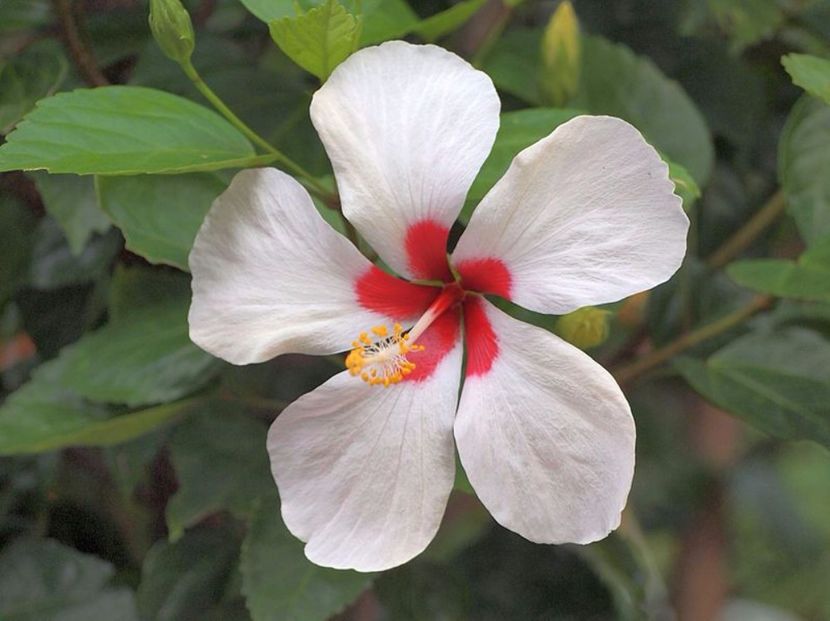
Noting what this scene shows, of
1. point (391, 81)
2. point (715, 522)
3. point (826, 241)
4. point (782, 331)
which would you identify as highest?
point (391, 81)

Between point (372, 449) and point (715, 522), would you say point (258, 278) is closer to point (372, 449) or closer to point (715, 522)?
point (372, 449)

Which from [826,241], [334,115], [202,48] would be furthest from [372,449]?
[202,48]

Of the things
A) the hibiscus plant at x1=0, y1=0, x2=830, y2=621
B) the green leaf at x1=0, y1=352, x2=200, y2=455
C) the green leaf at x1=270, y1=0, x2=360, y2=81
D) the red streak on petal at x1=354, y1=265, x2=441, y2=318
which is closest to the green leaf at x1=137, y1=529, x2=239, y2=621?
the hibiscus plant at x1=0, y1=0, x2=830, y2=621

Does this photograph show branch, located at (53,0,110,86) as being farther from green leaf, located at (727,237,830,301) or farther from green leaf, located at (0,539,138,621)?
green leaf, located at (727,237,830,301)

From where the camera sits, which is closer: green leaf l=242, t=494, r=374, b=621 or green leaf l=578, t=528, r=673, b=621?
green leaf l=242, t=494, r=374, b=621

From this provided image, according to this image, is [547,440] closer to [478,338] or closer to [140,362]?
[478,338]

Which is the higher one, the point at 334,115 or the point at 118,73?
the point at 334,115
